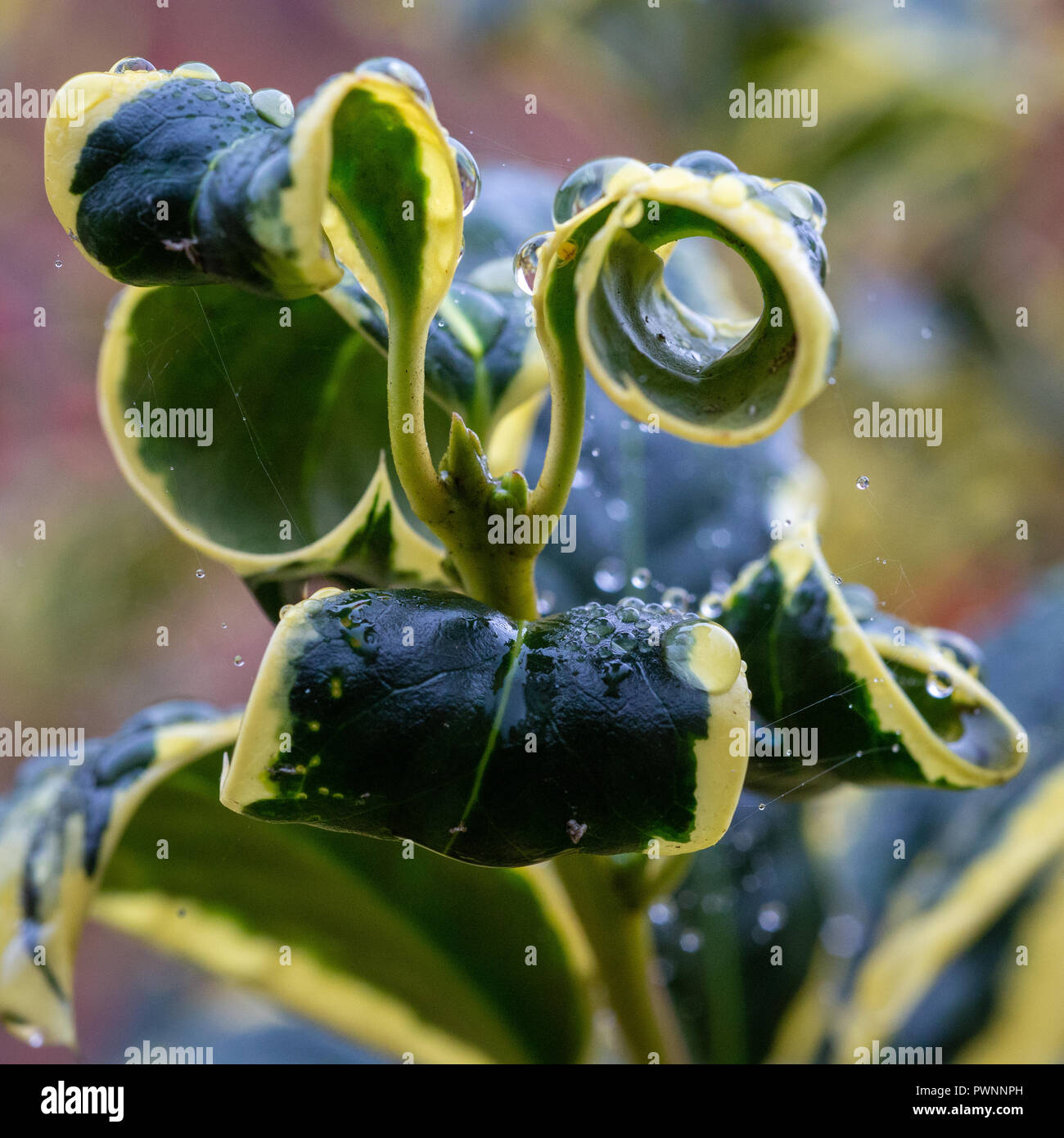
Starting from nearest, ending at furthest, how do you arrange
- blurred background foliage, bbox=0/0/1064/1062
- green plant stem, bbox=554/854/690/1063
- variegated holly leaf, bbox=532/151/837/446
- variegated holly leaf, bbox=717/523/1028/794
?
variegated holly leaf, bbox=532/151/837/446 < variegated holly leaf, bbox=717/523/1028/794 < green plant stem, bbox=554/854/690/1063 < blurred background foliage, bbox=0/0/1064/1062

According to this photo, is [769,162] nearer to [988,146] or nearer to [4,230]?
[988,146]

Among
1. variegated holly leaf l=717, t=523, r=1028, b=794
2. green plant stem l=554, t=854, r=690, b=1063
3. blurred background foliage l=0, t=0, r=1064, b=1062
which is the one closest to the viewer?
variegated holly leaf l=717, t=523, r=1028, b=794

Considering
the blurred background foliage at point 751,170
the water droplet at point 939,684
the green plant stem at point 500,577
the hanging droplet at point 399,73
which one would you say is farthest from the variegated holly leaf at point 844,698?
the blurred background foliage at point 751,170

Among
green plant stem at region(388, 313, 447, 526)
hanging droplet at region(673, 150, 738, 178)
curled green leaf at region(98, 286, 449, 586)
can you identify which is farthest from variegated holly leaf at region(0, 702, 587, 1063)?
hanging droplet at region(673, 150, 738, 178)

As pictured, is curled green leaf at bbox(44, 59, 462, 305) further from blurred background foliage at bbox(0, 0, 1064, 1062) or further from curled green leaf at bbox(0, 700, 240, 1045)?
blurred background foliage at bbox(0, 0, 1064, 1062)

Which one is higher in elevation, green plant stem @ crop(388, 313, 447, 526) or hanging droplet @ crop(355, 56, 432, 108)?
hanging droplet @ crop(355, 56, 432, 108)

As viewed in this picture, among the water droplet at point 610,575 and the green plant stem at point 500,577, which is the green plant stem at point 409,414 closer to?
the green plant stem at point 500,577
